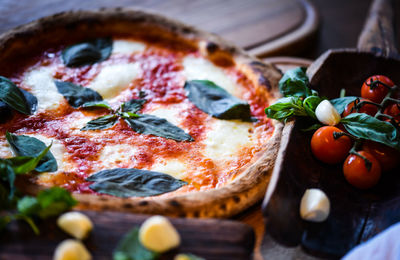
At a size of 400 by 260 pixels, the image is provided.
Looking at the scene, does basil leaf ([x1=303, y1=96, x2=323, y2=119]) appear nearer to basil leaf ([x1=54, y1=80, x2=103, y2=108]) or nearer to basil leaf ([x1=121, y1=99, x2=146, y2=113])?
basil leaf ([x1=121, y1=99, x2=146, y2=113])

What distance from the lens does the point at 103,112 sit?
2.13 meters

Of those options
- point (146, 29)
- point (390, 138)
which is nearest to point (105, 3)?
point (146, 29)

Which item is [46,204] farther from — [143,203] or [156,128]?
[156,128]

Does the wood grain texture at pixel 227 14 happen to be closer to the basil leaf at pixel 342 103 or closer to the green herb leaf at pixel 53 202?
the basil leaf at pixel 342 103

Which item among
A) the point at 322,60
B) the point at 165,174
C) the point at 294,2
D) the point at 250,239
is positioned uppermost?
the point at 294,2

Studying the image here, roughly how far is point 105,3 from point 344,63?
2.32 metres

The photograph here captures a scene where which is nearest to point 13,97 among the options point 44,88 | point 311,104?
point 44,88

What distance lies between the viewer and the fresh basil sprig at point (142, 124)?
1999 millimetres

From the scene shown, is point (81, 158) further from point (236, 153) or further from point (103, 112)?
point (236, 153)

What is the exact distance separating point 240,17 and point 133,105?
70.3 inches

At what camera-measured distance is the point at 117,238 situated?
1.26m

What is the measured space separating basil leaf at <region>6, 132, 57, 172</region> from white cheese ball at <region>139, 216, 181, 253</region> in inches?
26.5

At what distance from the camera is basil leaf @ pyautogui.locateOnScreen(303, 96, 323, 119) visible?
6.11 feet

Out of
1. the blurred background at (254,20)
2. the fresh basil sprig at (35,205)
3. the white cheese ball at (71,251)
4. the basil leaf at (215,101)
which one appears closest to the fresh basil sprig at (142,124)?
the basil leaf at (215,101)
